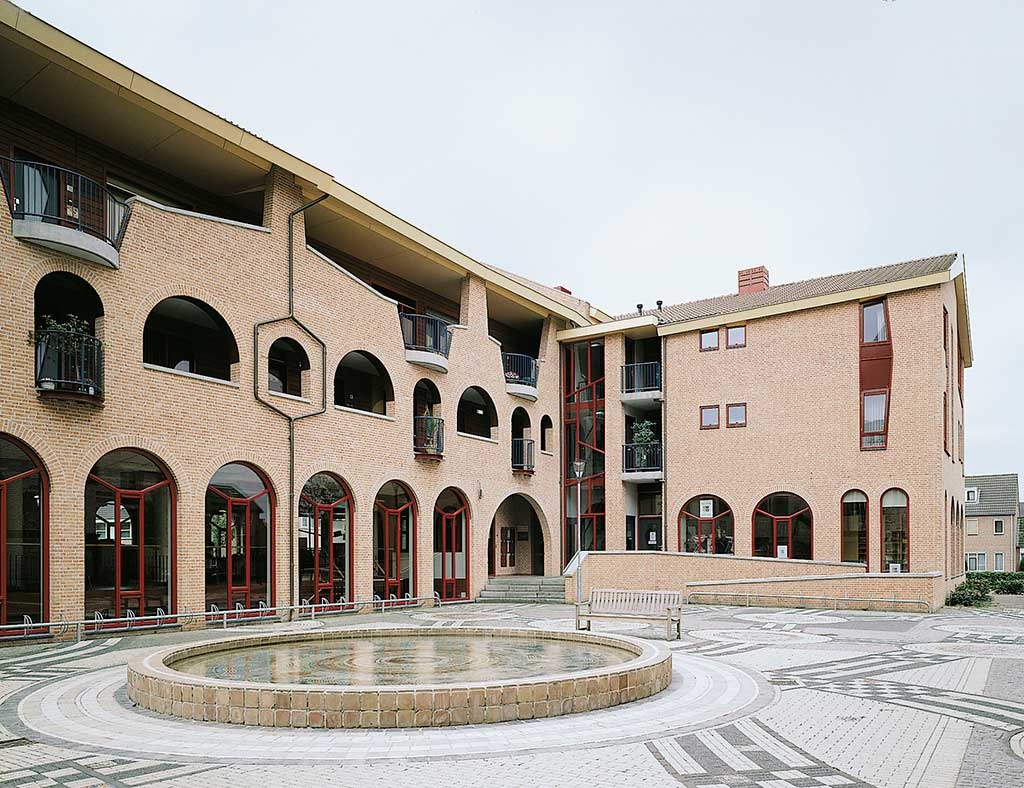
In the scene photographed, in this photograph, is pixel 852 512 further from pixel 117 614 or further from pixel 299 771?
pixel 299 771

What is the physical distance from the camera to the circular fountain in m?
7.77

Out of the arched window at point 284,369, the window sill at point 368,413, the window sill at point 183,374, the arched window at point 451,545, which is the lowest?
the arched window at point 451,545

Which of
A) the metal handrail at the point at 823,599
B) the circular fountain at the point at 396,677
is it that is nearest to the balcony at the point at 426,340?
the metal handrail at the point at 823,599

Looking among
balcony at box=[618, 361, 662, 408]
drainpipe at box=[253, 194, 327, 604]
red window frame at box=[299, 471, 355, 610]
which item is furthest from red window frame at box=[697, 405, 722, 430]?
drainpipe at box=[253, 194, 327, 604]

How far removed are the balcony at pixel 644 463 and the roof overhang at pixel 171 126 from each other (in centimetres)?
973

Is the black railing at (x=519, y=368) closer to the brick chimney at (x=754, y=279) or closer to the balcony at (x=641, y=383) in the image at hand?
the balcony at (x=641, y=383)

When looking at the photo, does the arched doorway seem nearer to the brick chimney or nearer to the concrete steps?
the concrete steps

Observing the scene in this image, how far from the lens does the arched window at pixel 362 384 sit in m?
22.7

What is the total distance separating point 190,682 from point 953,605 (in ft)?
67.4

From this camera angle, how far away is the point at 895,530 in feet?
77.9

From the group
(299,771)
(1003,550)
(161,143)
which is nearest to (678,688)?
(299,771)

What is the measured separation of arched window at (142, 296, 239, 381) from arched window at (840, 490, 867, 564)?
16.5m

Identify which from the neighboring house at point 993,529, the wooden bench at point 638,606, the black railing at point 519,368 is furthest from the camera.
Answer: the neighboring house at point 993,529

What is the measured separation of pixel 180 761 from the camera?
6.74 meters
